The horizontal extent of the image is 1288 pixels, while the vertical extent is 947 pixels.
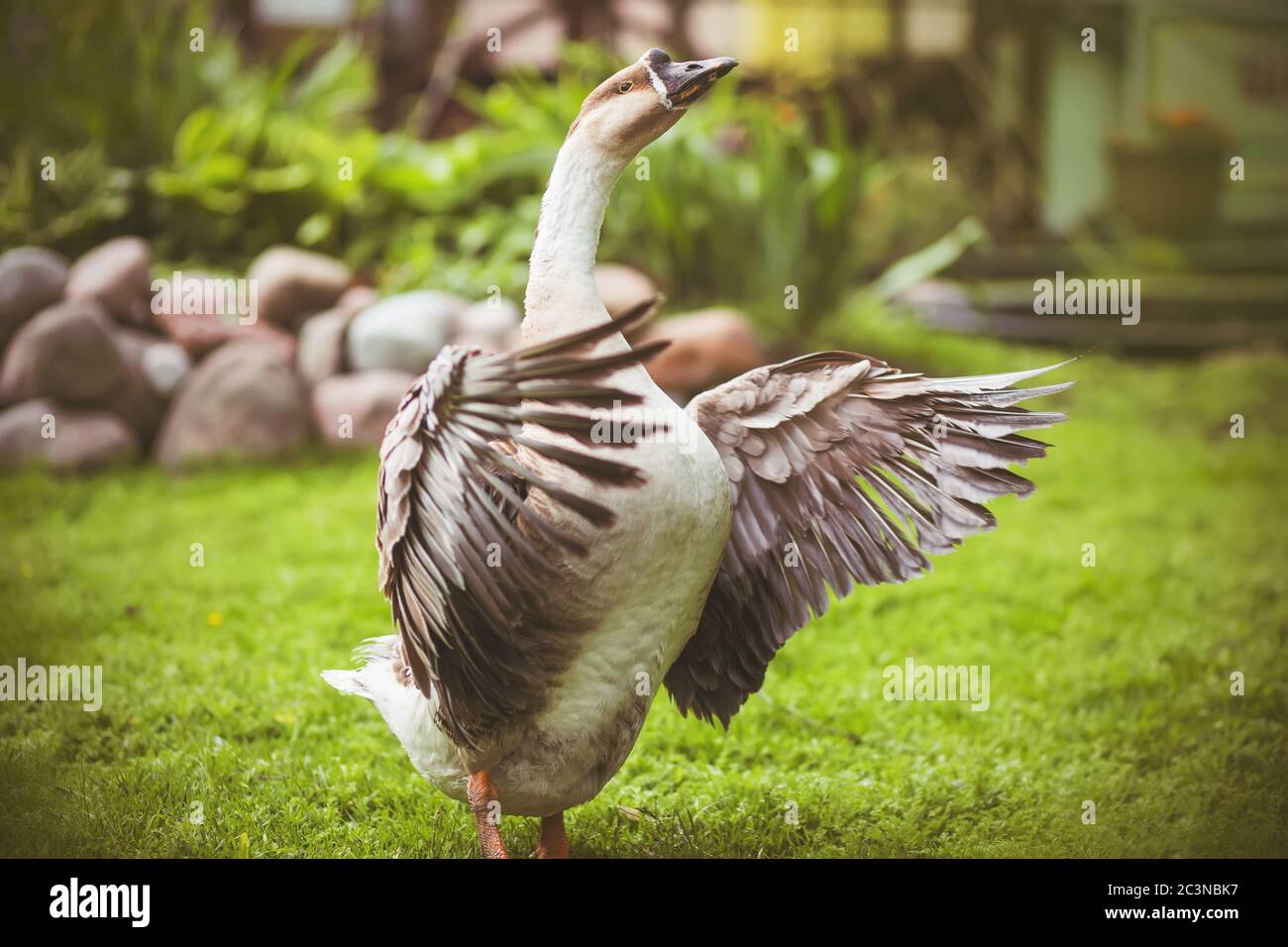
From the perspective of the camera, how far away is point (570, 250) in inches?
91.1

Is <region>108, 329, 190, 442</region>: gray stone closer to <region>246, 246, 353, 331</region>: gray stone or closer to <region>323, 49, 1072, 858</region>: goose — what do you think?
<region>246, 246, 353, 331</region>: gray stone

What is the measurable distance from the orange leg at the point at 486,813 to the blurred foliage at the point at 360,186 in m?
4.66

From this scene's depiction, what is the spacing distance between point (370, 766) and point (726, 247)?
462 centimetres

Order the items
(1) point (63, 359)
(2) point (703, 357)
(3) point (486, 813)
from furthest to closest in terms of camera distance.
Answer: (2) point (703, 357) → (1) point (63, 359) → (3) point (486, 813)

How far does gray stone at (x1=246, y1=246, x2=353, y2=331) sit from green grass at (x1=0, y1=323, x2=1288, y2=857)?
3.55 ft

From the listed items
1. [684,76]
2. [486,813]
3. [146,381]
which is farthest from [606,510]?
[146,381]

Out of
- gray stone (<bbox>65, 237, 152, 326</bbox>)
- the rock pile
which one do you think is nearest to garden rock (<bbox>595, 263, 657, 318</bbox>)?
the rock pile

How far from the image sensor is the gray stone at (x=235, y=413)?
19.4ft

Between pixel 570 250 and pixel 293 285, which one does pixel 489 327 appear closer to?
pixel 293 285

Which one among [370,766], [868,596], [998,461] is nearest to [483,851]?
[370,766]

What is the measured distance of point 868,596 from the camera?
15.3 feet

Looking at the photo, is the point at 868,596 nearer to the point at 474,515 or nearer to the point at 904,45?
the point at 474,515

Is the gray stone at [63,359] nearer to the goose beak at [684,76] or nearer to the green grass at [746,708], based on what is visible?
the green grass at [746,708]

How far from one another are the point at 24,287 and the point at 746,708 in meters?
4.59
